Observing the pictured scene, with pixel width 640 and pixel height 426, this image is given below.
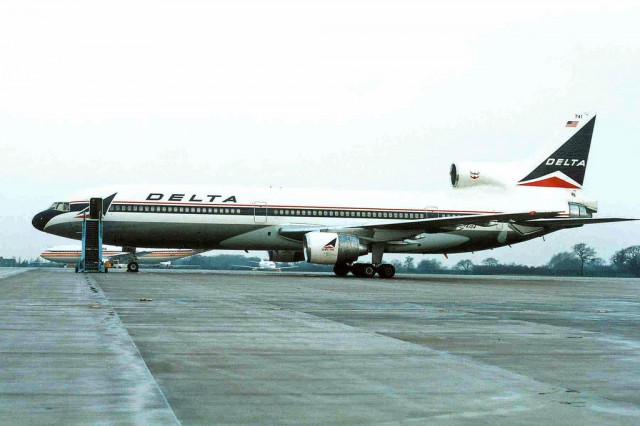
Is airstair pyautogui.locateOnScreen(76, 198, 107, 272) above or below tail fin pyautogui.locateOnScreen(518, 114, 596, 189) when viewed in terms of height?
below

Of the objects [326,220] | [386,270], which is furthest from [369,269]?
[326,220]

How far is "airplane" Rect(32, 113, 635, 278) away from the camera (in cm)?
3609

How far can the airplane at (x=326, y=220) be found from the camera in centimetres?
3609

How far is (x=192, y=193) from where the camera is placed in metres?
36.6

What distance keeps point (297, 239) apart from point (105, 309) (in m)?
23.1

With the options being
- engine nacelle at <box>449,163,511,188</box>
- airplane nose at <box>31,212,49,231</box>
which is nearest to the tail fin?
engine nacelle at <box>449,163,511,188</box>

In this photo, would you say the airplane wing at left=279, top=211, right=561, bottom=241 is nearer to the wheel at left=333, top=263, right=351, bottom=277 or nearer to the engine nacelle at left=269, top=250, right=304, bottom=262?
the wheel at left=333, top=263, right=351, bottom=277

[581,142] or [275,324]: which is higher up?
[581,142]

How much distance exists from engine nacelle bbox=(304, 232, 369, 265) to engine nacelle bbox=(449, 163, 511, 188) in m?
7.91

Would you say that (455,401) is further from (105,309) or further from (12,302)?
(12,302)

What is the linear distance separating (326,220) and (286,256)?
3.26 metres

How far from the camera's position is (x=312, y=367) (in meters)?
7.79

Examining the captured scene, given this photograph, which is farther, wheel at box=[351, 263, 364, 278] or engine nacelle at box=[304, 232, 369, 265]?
wheel at box=[351, 263, 364, 278]

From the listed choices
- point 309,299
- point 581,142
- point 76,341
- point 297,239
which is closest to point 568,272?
point 581,142
